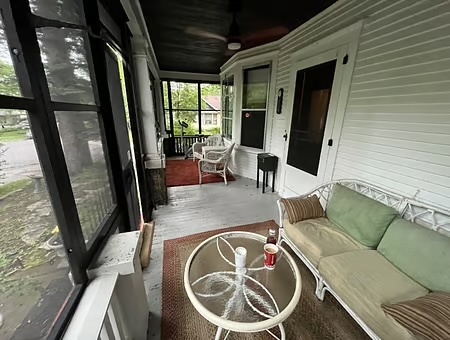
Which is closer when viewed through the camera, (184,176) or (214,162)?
(214,162)

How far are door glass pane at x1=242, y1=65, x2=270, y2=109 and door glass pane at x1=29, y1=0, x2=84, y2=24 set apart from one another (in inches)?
126

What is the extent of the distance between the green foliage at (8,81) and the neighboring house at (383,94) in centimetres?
238

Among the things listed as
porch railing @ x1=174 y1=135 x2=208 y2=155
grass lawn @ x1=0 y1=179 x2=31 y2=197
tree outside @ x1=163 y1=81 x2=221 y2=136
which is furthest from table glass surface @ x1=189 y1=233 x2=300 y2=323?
tree outside @ x1=163 y1=81 x2=221 y2=136

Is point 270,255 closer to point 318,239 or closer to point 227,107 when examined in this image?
point 318,239

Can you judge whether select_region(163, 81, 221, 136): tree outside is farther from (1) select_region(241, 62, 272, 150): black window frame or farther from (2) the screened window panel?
(1) select_region(241, 62, 272, 150): black window frame

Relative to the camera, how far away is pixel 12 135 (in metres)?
0.63

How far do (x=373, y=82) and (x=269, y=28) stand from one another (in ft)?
5.96

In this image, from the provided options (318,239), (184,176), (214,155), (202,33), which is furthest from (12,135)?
(184,176)

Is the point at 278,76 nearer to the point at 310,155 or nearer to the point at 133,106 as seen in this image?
the point at 310,155

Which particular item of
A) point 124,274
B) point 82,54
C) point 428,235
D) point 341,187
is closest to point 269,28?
point 341,187

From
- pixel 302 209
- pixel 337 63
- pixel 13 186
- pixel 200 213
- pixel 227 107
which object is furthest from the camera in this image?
pixel 227 107

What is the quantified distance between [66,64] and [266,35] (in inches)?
123

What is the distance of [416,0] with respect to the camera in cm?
148

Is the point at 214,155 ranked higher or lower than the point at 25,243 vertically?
lower
